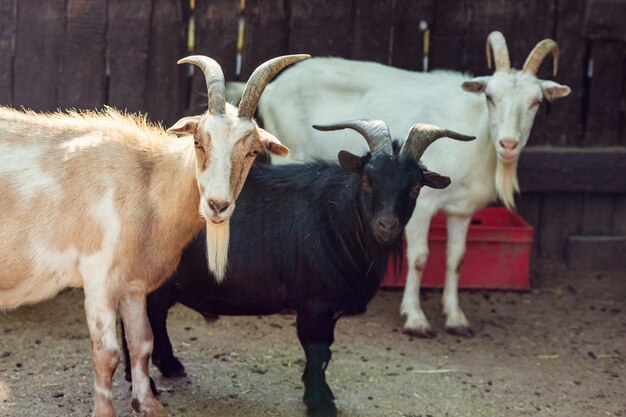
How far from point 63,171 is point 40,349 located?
1830mm

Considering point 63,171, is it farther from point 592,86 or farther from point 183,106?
point 592,86

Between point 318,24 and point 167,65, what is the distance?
4.06 ft

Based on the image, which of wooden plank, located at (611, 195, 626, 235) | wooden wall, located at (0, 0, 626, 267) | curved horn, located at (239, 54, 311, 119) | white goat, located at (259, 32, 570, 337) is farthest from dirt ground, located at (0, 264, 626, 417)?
curved horn, located at (239, 54, 311, 119)

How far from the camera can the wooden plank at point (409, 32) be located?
802cm

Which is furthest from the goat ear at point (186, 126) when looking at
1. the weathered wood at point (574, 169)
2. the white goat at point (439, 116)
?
the weathered wood at point (574, 169)

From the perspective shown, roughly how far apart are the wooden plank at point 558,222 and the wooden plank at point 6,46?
4.44m

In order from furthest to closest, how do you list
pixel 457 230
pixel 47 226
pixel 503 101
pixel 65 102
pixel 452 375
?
pixel 65 102 → pixel 457 230 → pixel 503 101 → pixel 452 375 → pixel 47 226

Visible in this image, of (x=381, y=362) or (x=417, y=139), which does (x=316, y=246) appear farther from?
(x=381, y=362)

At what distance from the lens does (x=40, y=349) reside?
21.2 ft

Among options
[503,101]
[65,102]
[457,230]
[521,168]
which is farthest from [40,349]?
[521,168]

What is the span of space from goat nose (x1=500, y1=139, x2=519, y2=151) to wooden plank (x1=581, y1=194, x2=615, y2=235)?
1943 mm

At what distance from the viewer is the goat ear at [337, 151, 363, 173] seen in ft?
18.1

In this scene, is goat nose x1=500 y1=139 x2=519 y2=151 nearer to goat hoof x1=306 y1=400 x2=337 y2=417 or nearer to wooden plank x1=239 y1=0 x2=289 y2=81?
wooden plank x1=239 y1=0 x2=289 y2=81

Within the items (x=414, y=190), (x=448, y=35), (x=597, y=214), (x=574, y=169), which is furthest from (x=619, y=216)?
(x=414, y=190)
